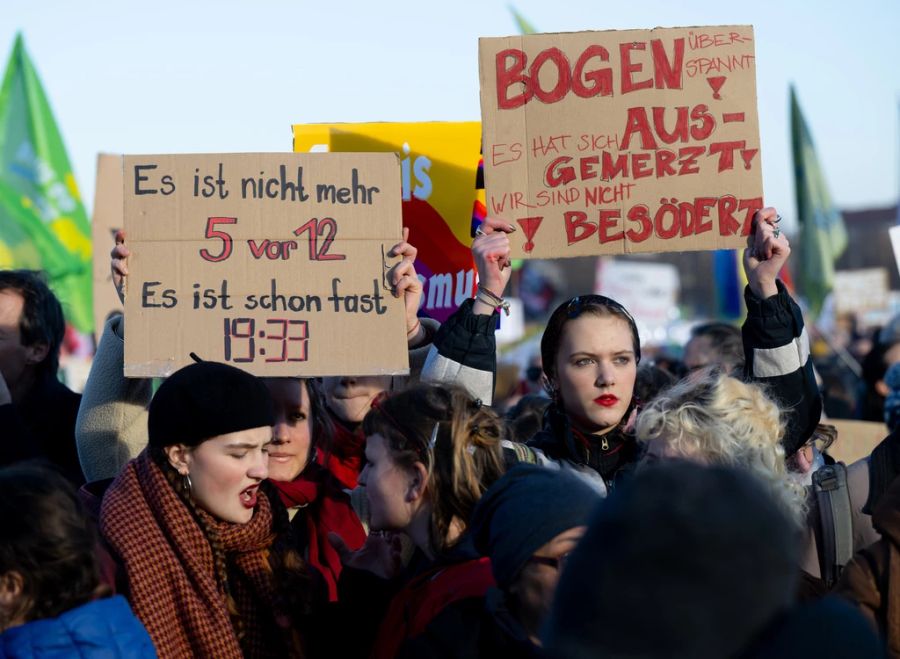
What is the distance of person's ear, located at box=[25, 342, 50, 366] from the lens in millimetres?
4086

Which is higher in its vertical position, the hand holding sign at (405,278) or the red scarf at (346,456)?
the hand holding sign at (405,278)

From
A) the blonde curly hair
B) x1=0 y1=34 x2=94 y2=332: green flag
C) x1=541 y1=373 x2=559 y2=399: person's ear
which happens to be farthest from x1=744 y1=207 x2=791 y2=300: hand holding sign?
x1=0 y1=34 x2=94 y2=332: green flag

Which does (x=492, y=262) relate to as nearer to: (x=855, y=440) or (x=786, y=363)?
(x=786, y=363)

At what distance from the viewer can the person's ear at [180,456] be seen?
9.66 feet

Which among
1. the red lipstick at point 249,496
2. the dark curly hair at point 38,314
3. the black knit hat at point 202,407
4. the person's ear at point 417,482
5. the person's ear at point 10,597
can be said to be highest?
the dark curly hair at point 38,314

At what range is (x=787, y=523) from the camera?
120 centimetres

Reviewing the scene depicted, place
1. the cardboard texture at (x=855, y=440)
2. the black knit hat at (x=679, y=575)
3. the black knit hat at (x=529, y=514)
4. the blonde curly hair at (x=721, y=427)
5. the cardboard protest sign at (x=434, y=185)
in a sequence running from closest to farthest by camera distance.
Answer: the black knit hat at (x=679, y=575) → the black knit hat at (x=529, y=514) → the blonde curly hair at (x=721, y=427) → the cardboard protest sign at (x=434, y=185) → the cardboard texture at (x=855, y=440)

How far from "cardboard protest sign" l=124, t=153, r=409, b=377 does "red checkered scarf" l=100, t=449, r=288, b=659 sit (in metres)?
0.68

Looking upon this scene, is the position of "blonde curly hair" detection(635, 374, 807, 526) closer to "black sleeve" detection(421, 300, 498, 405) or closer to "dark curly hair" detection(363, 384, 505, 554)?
"dark curly hair" detection(363, 384, 505, 554)

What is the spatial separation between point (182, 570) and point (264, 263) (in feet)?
3.78

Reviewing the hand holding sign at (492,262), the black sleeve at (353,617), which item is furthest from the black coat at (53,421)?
the hand holding sign at (492,262)

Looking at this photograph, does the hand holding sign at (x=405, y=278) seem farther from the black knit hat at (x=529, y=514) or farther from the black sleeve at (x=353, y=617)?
the black knit hat at (x=529, y=514)

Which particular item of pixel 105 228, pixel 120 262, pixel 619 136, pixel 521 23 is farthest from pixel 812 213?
pixel 120 262

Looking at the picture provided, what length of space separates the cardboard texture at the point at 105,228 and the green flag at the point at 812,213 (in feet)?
20.7
